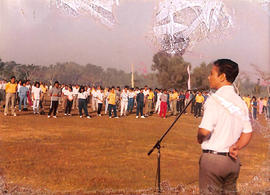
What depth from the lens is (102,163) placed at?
5.61 metres

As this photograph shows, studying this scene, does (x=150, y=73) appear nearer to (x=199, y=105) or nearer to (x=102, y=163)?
(x=102, y=163)

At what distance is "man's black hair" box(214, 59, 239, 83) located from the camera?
2330 mm

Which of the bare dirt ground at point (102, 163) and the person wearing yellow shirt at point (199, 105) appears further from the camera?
the person wearing yellow shirt at point (199, 105)

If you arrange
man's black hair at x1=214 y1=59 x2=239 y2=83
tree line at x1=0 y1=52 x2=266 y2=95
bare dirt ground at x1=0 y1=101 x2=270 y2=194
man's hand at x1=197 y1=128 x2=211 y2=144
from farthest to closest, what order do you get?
tree line at x1=0 y1=52 x2=266 y2=95
bare dirt ground at x1=0 y1=101 x2=270 y2=194
man's black hair at x1=214 y1=59 x2=239 y2=83
man's hand at x1=197 y1=128 x2=211 y2=144

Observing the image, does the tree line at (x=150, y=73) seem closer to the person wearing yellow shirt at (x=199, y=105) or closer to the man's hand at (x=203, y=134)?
the man's hand at (x=203, y=134)

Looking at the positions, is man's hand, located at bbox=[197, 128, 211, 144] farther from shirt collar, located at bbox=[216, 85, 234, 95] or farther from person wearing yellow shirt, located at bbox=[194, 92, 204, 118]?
person wearing yellow shirt, located at bbox=[194, 92, 204, 118]

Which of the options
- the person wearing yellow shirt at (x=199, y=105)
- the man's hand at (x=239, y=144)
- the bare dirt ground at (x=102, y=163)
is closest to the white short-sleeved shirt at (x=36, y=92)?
the bare dirt ground at (x=102, y=163)

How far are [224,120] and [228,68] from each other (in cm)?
44

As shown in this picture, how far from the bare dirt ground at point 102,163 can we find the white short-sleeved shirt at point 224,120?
6.46 ft

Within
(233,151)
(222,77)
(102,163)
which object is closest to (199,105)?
(102,163)

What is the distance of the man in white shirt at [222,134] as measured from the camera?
7.30 feet

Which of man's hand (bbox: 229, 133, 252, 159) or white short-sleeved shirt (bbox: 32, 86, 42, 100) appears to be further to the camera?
white short-sleeved shirt (bbox: 32, 86, 42, 100)

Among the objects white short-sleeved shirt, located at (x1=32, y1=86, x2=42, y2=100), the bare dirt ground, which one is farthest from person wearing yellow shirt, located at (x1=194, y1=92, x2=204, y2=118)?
white short-sleeved shirt, located at (x1=32, y1=86, x2=42, y2=100)

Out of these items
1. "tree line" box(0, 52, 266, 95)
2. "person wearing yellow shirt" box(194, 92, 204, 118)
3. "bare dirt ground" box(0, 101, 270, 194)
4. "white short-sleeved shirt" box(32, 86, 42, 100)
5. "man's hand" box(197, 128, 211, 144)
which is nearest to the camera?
"man's hand" box(197, 128, 211, 144)
